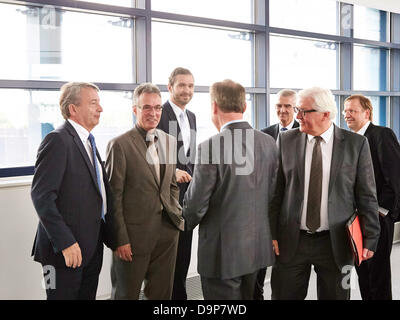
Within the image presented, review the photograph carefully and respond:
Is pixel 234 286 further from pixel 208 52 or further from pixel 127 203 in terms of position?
pixel 208 52

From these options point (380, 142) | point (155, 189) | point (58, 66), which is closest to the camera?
point (155, 189)

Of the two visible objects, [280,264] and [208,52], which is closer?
[280,264]

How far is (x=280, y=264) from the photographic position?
236 centimetres

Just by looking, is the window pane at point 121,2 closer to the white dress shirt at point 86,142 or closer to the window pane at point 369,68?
the white dress shirt at point 86,142

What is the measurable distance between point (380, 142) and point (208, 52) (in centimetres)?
189

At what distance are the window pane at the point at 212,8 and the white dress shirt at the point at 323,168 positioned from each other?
2.10 metres

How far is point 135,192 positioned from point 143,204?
8cm

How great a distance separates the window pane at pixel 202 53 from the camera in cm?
393

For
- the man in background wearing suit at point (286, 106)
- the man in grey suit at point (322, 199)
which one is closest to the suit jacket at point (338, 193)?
the man in grey suit at point (322, 199)

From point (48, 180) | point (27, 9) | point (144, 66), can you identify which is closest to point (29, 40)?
point (27, 9)

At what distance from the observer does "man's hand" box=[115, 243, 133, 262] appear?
2.46 meters

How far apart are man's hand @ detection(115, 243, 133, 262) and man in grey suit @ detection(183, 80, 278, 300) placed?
0.46 m

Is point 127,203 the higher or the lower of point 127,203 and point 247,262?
the higher

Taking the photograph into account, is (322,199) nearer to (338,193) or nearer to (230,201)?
(338,193)
